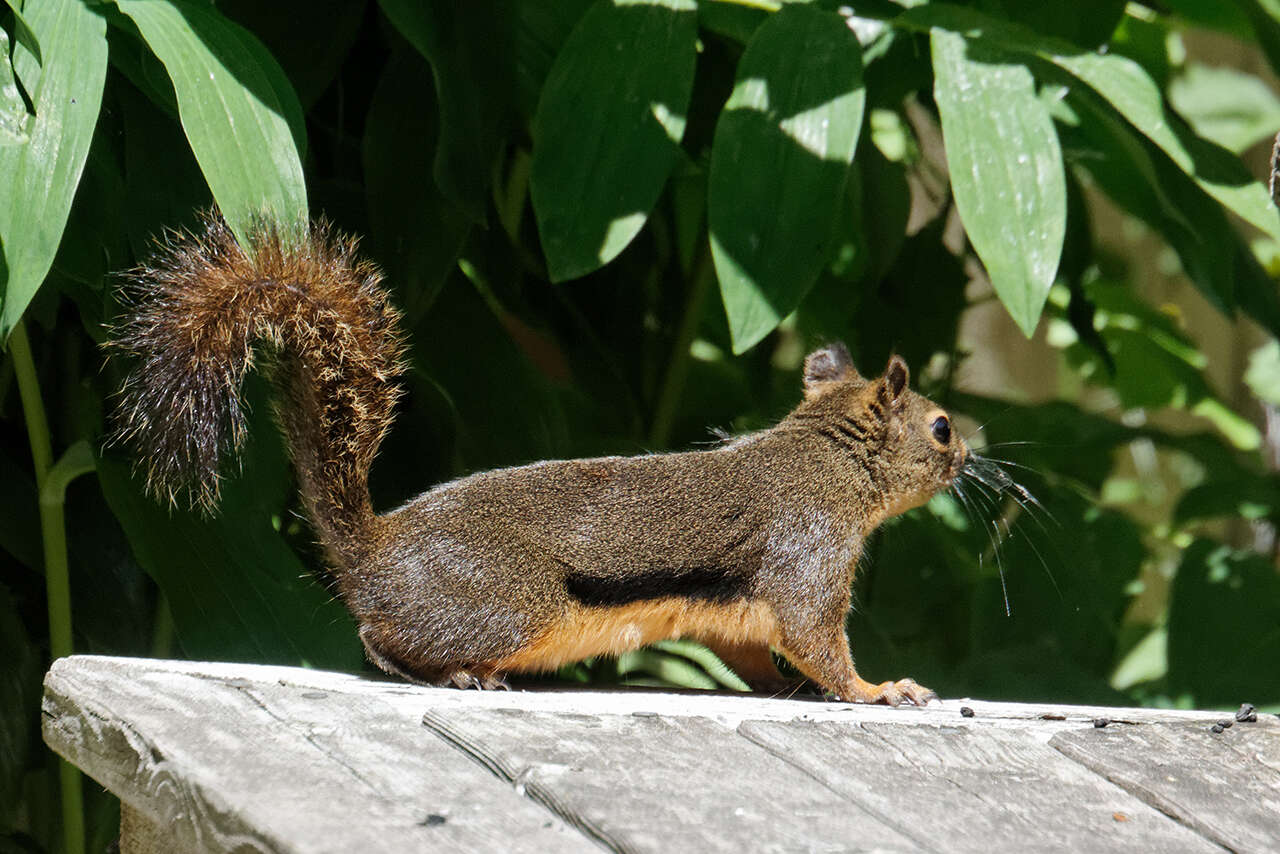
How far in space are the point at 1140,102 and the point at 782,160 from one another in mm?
501

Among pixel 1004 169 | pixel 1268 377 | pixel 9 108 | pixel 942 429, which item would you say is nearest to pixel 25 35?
pixel 9 108

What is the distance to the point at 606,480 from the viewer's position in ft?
6.25

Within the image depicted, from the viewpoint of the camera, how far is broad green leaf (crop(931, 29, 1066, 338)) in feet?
6.32

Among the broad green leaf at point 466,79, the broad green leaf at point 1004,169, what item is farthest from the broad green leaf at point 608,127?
the broad green leaf at point 1004,169

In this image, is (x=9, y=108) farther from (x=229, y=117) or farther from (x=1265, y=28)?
→ (x=1265, y=28)

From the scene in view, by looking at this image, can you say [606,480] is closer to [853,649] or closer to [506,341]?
[506,341]

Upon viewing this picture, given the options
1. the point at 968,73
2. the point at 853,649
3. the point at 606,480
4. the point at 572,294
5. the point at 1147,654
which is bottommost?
the point at 1147,654

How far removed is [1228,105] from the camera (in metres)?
4.71

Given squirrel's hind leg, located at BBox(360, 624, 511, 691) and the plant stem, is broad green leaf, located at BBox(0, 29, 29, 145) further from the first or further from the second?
squirrel's hind leg, located at BBox(360, 624, 511, 691)

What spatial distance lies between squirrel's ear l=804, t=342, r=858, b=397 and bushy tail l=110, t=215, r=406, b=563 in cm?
71

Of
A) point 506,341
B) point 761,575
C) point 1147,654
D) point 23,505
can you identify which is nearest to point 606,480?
point 761,575

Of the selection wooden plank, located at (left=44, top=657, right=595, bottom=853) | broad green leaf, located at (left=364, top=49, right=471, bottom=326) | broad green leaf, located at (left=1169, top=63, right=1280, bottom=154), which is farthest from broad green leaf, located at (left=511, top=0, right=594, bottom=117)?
broad green leaf, located at (left=1169, top=63, right=1280, bottom=154)

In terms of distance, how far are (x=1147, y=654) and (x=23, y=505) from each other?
242cm

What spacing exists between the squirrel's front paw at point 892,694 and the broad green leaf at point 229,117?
90cm
